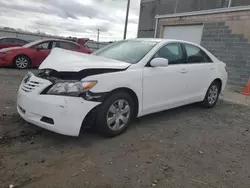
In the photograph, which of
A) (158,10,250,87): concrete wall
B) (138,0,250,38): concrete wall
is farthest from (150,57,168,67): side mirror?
(138,0,250,38): concrete wall

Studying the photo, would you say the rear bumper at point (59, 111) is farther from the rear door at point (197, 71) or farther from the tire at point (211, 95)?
the tire at point (211, 95)

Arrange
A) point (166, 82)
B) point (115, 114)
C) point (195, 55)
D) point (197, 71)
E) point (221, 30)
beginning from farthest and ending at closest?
point (221, 30), point (195, 55), point (197, 71), point (166, 82), point (115, 114)

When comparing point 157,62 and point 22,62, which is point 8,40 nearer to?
point 22,62

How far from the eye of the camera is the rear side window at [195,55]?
467 centimetres

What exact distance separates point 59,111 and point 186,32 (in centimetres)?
910

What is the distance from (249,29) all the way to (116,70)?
6874mm

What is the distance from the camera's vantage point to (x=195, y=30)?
10242 mm

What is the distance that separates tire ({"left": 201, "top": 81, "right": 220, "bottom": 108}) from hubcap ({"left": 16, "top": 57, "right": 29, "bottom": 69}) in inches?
288

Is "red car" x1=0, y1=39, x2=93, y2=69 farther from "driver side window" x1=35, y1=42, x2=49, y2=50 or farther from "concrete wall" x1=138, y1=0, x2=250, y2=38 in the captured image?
"concrete wall" x1=138, y1=0, x2=250, y2=38

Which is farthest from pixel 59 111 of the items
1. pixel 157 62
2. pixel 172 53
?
pixel 172 53

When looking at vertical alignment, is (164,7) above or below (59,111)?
above

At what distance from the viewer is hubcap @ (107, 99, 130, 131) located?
3277 millimetres

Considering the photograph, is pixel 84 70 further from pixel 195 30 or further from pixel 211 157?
pixel 195 30

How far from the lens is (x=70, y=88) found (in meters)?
2.93
